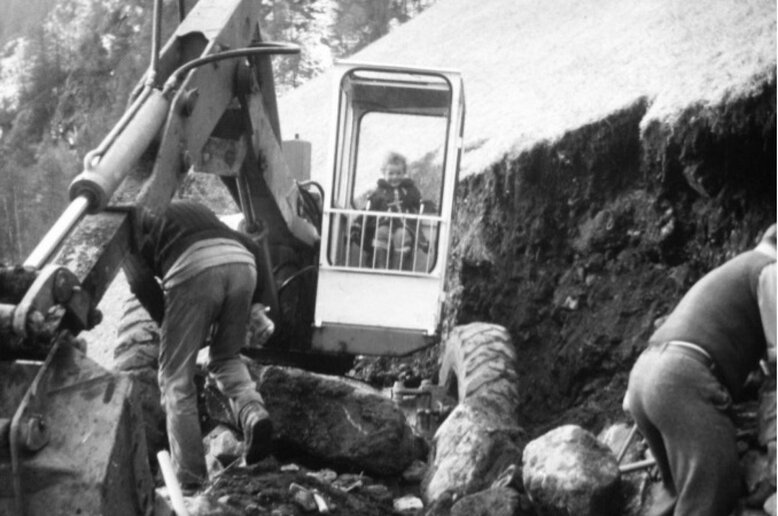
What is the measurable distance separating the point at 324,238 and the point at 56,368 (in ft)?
13.9

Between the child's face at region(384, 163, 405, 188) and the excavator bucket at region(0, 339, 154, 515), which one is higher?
the excavator bucket at region(0, 339, 154, 515)

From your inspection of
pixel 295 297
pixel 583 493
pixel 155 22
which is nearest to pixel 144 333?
pixel 295 297

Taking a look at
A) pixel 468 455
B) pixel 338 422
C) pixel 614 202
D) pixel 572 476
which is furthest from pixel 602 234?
pixel 572 476

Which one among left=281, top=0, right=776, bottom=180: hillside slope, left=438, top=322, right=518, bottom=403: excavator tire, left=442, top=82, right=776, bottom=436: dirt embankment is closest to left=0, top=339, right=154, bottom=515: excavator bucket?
left=438, top=322, right=518, bottom=403: excavator tire

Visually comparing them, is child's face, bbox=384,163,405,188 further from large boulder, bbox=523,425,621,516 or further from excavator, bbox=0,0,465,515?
large boulder, bbox=523,425,621,516

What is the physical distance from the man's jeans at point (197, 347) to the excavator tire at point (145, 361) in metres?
1.15

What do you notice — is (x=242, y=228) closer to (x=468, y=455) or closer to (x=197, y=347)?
(x=197, y=347)

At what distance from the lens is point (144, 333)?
27.1 ft

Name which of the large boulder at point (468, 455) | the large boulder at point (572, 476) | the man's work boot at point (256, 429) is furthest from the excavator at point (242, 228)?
the large boulder at point (572, 476)

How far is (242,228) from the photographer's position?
7.98 m

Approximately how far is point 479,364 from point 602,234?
5.00 ft

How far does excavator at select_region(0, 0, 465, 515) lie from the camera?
410 cm

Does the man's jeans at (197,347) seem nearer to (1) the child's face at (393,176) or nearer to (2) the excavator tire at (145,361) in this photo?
(2) the excavator tire at (145,361)

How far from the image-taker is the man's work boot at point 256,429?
6645mm
